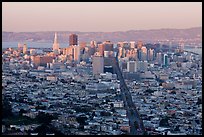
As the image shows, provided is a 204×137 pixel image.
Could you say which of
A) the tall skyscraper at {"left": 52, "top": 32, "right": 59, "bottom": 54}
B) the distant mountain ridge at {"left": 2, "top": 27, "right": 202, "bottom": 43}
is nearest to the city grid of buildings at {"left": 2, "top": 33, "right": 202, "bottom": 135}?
the tall skyscraper at {"left": 52, "top": 32, "right": 59, "bottom": 54}

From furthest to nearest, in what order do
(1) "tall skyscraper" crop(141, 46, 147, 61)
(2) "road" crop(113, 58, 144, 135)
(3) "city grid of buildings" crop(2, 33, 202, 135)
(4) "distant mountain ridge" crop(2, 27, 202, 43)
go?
1. (1) "tall skyscraper" crop(141, 46, 147, 61)
2. (4) "distant mountain ridge" crop(2, 27, 202, 43)
3. (3) "city grid of buildings" crop(2, 33, 202, 135)
4. (2) "road" crop(113, 58, 144, 135)

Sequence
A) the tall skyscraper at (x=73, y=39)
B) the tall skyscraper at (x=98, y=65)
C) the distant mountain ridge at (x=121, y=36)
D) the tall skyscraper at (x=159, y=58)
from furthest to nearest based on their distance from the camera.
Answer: the tall skyscraper at (x=73, y=39)
the tall skyscraper at (x=159, y=58)
the distant mountain ridge at (x=121, y=36)
the tall skyscraper at (x=98, y=65)

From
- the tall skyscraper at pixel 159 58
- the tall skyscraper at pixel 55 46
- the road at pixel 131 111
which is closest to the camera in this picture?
the road at pixel 131 111

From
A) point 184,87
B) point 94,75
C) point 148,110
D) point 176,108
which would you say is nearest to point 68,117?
point 148,110

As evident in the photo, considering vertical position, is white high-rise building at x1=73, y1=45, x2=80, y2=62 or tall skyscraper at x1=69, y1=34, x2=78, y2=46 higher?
tall skyscraper at x1=69, y1=34, x2=78, y2=46

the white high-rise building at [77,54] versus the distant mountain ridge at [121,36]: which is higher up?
the distant mountain ridge at [121,36]

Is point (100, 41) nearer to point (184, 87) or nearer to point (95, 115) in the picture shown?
point (184, 87)

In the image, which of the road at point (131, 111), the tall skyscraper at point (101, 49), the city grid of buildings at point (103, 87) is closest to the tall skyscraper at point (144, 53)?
the city grid of buildings at point (103, 87)

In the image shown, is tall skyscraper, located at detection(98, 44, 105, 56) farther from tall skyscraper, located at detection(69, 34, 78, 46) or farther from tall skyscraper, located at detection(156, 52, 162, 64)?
tall skyscraper, located at detection(156, 52, 162, 64)

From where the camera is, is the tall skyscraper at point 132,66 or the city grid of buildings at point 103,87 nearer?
the city grid of buildings at point 103,87

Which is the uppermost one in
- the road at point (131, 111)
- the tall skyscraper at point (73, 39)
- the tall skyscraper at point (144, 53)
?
the tall skyscraper at point (73, 39)

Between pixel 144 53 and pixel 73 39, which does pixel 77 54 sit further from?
pixel 144 53

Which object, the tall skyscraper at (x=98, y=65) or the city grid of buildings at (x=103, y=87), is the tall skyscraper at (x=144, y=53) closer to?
the city grid of buildings at (x=103, y=87)
